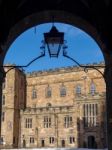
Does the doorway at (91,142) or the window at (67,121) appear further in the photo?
the window at (67,121)

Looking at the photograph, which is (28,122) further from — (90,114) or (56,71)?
(90,114)

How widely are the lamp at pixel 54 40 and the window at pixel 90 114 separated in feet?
167

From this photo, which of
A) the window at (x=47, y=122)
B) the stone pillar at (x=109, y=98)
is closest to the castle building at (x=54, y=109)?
the window at (x=47, y=122)

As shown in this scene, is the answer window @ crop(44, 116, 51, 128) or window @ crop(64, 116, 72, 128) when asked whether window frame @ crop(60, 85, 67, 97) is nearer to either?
window @ crop(44, 116, 51, 128)

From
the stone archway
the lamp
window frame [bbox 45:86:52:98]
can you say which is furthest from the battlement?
the lamp

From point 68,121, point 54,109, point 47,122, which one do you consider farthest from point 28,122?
point 68,121

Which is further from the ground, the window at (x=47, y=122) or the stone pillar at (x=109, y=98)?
the stone pillar at (x=109, y=98)

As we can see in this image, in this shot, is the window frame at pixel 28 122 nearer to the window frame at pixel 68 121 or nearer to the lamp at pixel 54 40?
the window frame at pixel 68 121

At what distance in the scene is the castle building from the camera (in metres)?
60.9

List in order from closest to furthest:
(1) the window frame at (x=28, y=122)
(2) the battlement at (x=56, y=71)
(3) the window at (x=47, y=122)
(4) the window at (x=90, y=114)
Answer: (4) the window at (x=90, y=114) → (3) the window at (x=47, y=122) → (1) the window frame at (x=28, y=122) → (2) the battlement at (x=56, y=71)

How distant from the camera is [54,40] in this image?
1045 centimetres

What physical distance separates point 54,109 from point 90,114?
24.0 ft

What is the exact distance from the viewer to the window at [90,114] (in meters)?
60.8

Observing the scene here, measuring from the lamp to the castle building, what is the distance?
49.8m
